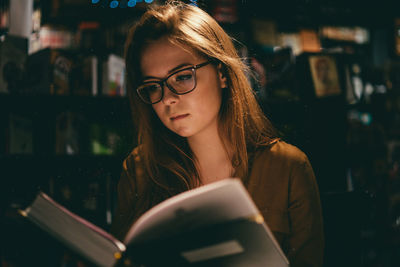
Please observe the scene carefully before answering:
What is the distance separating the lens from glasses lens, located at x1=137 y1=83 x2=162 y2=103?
2.22 feet

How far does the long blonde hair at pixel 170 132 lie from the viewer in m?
0.68

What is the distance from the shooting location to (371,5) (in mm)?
1196

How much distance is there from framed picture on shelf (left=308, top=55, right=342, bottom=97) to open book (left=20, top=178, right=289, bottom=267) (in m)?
0.50

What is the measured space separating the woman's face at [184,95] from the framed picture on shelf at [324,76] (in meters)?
0.32

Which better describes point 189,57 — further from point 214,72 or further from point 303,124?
point 303,124

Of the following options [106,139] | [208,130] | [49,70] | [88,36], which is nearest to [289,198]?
[208,130]

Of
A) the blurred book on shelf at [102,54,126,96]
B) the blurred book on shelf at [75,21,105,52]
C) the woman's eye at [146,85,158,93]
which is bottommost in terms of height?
the woman's eye at [146,85,158,93]

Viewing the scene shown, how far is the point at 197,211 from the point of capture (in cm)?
47

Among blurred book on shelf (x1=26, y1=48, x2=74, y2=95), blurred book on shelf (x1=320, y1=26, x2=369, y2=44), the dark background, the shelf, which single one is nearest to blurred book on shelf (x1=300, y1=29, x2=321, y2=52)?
the dark background

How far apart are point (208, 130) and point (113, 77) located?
729mm

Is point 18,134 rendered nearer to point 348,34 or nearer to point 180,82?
point 180,82

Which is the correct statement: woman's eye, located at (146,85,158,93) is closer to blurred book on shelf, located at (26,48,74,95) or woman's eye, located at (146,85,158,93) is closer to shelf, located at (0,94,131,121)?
shelf, located at (0,94,131,121)

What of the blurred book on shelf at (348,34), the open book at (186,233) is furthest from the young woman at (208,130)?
the blurred book on shelf at (348,34)

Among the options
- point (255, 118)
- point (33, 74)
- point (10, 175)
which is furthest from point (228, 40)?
point (33, 74)
